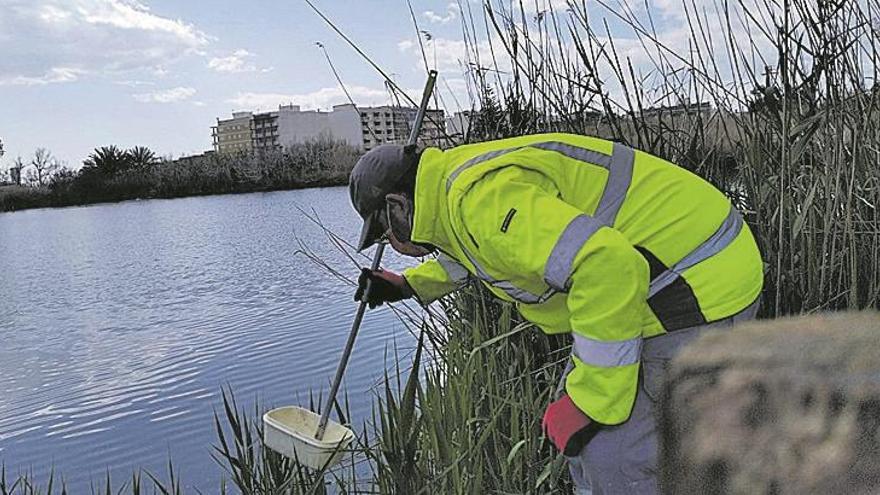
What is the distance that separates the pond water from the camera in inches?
151

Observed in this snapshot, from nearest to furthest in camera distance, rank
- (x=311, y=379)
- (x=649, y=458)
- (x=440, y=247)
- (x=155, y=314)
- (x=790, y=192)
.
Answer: (x=649, y=458)
(x=440, y=247)
(x=790, y=192)
(x=311, y=379)
(x=155, y=314)

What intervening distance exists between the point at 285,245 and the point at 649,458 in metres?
8.24

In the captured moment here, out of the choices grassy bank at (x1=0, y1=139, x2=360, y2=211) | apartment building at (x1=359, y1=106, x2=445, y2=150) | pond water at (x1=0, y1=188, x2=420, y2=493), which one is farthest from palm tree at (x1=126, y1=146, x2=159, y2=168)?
apartment building at (x1=359, y1=106, x2=445, y2=150)

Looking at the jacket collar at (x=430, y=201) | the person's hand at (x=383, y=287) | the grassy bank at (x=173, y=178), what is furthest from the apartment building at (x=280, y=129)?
the jacket collar at (x=430, y=201)

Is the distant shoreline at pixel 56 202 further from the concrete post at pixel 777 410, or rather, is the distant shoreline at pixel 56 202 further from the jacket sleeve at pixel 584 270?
the concrete post at pixel 777 410

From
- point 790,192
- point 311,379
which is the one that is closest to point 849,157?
point 790,192

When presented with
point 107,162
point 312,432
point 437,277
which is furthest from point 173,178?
point 437,277

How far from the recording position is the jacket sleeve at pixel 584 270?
140 centimetres

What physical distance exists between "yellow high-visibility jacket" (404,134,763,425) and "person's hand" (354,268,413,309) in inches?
23.9

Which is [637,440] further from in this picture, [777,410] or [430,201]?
[777,410]

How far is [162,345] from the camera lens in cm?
545

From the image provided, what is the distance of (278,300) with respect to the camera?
21.9 feet

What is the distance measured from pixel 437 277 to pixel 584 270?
0.95 meters

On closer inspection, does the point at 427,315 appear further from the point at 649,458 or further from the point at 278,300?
the point at 278,300
